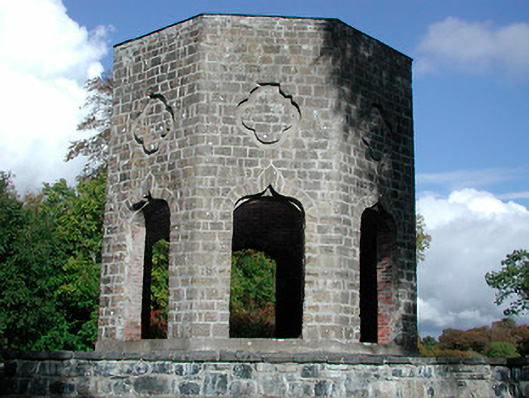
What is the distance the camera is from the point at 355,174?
11836 millimetres

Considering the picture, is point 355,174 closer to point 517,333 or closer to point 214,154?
point 214,154

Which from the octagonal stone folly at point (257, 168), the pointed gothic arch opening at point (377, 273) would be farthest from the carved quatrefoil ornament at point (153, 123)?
the pointed gothic arch opening at point (377, 273)

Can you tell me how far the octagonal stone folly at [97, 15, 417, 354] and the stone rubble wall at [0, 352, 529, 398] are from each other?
2.18 metres

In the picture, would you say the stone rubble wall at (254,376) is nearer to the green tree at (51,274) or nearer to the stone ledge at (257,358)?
the stone ledge at (257,358)

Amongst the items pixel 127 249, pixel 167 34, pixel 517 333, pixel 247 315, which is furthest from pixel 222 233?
pixel 517 333

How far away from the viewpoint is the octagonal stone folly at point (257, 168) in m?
11.0

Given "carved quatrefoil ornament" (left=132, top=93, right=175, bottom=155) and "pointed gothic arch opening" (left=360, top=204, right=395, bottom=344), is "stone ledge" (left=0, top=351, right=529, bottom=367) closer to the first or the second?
"pointed gothic arch opening" (left=360, top=204, right=395, bottom=344)

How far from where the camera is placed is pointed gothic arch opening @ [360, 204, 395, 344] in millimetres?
12492

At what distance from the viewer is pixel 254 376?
27.2ft

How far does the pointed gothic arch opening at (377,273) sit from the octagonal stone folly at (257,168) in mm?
35

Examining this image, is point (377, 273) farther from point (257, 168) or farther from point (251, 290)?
point (251, 290)

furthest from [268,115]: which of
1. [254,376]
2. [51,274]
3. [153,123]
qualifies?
[51,274]

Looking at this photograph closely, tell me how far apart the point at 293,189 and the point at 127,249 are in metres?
3.16

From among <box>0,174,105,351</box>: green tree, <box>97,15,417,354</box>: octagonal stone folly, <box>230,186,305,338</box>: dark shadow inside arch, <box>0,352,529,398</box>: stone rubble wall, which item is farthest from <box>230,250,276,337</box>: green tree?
<box>0,352,529,398</box>: stone rubble wall
